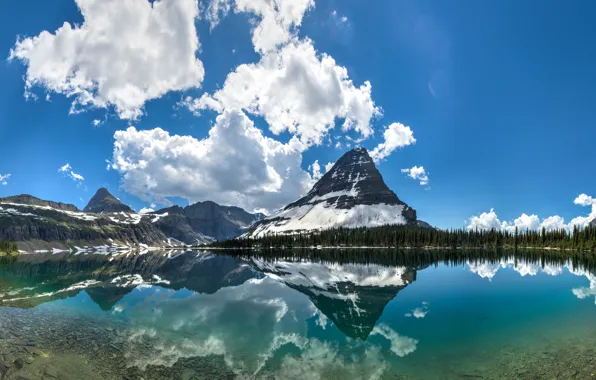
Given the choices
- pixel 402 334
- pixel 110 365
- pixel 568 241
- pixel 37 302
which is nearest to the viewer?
pixel 110 365

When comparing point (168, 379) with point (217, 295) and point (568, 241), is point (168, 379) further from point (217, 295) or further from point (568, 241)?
point (568, 241)

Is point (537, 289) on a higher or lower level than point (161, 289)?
higher

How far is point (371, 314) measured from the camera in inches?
1398

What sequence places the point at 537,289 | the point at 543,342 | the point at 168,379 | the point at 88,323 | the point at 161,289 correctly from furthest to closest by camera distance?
the point at 161,289, the point at 537,289, the point at 88,323, the point at 543,342, the point at 168,379

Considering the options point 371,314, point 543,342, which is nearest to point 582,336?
point 543,342

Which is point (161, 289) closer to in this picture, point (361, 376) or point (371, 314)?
point (371, 314)

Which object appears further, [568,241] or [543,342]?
[568,241]

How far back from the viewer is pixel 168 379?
18.9 m

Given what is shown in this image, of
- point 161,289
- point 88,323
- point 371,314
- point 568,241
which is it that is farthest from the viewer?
point 568,241

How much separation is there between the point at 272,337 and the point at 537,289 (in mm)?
47031

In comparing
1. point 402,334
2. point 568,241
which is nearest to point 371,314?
point 402,334

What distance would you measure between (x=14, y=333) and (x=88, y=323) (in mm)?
5600

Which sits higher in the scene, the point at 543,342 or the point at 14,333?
the point at 543,342

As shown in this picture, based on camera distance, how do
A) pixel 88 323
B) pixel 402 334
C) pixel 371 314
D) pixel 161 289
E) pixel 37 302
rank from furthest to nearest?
pixel 161 289, pixel 37 302, pixel 371 314, pixel 88 323, pixel 402 334
